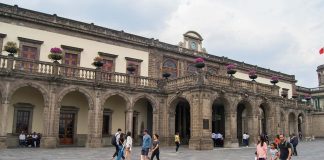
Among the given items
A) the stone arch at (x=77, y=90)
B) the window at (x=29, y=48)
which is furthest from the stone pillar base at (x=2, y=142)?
the window at (x=29, y=48)

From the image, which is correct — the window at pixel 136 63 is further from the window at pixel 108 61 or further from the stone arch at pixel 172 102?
the stone arch at pixel 172 102

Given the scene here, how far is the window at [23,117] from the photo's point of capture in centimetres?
2305

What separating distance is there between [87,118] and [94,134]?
289cm

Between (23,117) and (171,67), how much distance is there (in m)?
15.2

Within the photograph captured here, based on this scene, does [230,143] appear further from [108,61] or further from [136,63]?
[108,61]

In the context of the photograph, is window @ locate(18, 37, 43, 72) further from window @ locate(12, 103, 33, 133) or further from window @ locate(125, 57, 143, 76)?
window @ locate(125, 57, 143, 76)

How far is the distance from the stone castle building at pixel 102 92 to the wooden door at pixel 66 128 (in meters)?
0.08

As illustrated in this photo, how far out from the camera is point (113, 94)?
82.6ft

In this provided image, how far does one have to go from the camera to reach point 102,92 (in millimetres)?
24672

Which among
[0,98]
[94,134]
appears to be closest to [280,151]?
[94,134]

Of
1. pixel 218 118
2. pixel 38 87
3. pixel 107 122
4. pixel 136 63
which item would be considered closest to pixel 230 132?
pixel 218 118

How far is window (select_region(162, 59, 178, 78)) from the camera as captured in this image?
107 feet

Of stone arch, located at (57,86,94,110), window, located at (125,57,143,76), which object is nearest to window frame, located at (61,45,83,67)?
stone arch, located at (57,86,94,110)

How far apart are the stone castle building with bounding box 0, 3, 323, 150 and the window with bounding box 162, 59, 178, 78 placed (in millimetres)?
103
